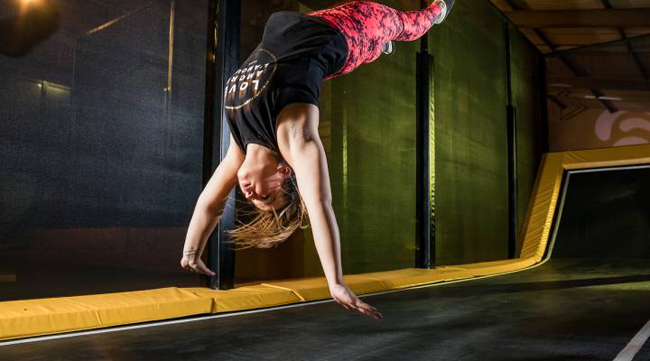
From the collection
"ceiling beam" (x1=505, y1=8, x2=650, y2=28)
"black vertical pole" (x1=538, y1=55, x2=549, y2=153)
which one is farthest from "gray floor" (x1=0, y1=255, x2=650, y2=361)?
"black vertical pole" (x1=538, y1=55, x2=549, y2=153)

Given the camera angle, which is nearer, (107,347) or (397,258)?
(107,347)

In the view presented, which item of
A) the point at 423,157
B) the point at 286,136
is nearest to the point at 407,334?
the point at 286,136

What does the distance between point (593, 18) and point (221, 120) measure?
6.48 metres

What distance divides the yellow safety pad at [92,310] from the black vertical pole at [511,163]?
586 cm

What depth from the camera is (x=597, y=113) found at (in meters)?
9.05

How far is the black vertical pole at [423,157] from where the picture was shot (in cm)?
561

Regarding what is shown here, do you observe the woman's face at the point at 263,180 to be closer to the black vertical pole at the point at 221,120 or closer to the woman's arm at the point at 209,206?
the woman's arm at the point at 209,206

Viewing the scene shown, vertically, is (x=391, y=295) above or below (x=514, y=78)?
below

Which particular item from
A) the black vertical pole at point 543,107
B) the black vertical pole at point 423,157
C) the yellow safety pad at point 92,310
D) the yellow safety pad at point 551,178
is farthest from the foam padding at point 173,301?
the black vertical pole at point 543,107

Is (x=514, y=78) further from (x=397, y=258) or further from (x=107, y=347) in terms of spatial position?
(x=107, y=347)

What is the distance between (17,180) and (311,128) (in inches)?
79.8

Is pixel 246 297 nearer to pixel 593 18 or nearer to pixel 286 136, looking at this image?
pixel 286 136

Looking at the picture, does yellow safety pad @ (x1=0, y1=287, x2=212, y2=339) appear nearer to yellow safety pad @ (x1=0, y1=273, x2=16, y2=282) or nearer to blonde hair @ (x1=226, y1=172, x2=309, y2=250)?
yellow safety pad @ (x1=0, y1=273, x2=16, y2=282)

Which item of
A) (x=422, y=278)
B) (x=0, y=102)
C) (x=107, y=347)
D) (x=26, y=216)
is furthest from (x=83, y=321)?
(x=422, y=278)
